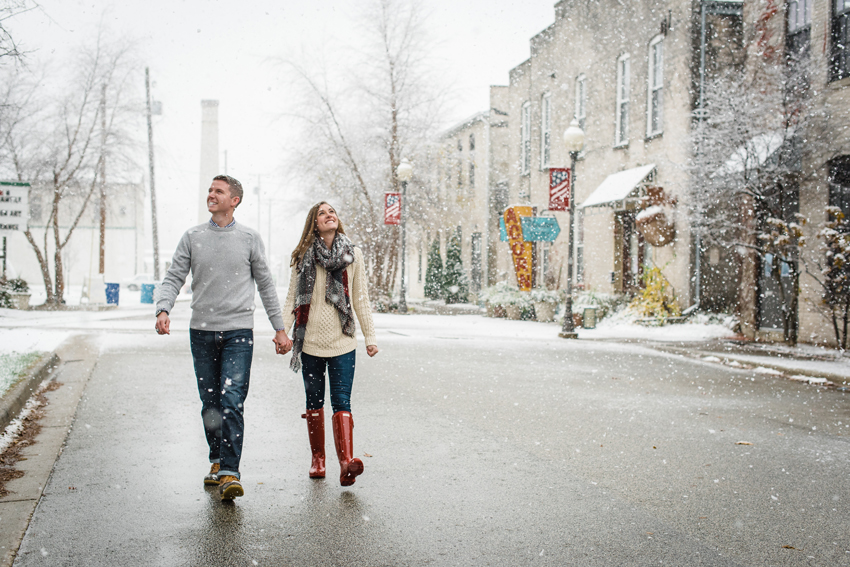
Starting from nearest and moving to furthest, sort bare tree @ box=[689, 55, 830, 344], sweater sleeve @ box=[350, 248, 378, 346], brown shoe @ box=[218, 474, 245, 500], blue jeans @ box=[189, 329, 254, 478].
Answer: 1. brown shoe @ box=[218, 474, 245, 500]
2. blue jeans @ box=[189, 329, 254, 478]
3. sweater sleeve @ box=[350, 248, 378, 346]
4. bare tree @ box=[689, 55, 830, 344]

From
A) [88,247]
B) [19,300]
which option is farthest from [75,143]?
[88,247]

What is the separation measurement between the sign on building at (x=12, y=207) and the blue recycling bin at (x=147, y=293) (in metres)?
21.2

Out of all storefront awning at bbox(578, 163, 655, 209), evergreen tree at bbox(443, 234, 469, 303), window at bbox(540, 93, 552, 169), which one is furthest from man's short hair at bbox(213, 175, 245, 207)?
evergreen tree at bbox(443, 234, 469, 303)

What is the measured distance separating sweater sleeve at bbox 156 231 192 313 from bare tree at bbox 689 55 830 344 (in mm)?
10493

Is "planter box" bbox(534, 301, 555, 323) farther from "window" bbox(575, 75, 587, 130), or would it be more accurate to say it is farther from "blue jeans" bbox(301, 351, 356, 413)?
"blue jeans" bbox(301, 351, 356, 413)

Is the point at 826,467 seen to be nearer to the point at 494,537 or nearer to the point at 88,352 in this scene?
the point at 494,537

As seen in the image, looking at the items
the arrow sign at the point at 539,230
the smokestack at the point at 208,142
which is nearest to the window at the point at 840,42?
the arrow sign at the point at 539,230

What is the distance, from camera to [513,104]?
30.3 m

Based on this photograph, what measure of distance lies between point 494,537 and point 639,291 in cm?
1665

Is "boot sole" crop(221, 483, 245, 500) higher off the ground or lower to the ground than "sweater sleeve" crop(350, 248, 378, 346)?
lower

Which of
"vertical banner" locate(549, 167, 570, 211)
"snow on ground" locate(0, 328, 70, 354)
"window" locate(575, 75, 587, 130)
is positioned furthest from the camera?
"window" locate(575, 75, 587, 130)

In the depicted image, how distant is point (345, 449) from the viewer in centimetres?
483

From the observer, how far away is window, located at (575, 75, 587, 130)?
23.5 metres

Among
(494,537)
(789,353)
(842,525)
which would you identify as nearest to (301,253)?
(494,537)
